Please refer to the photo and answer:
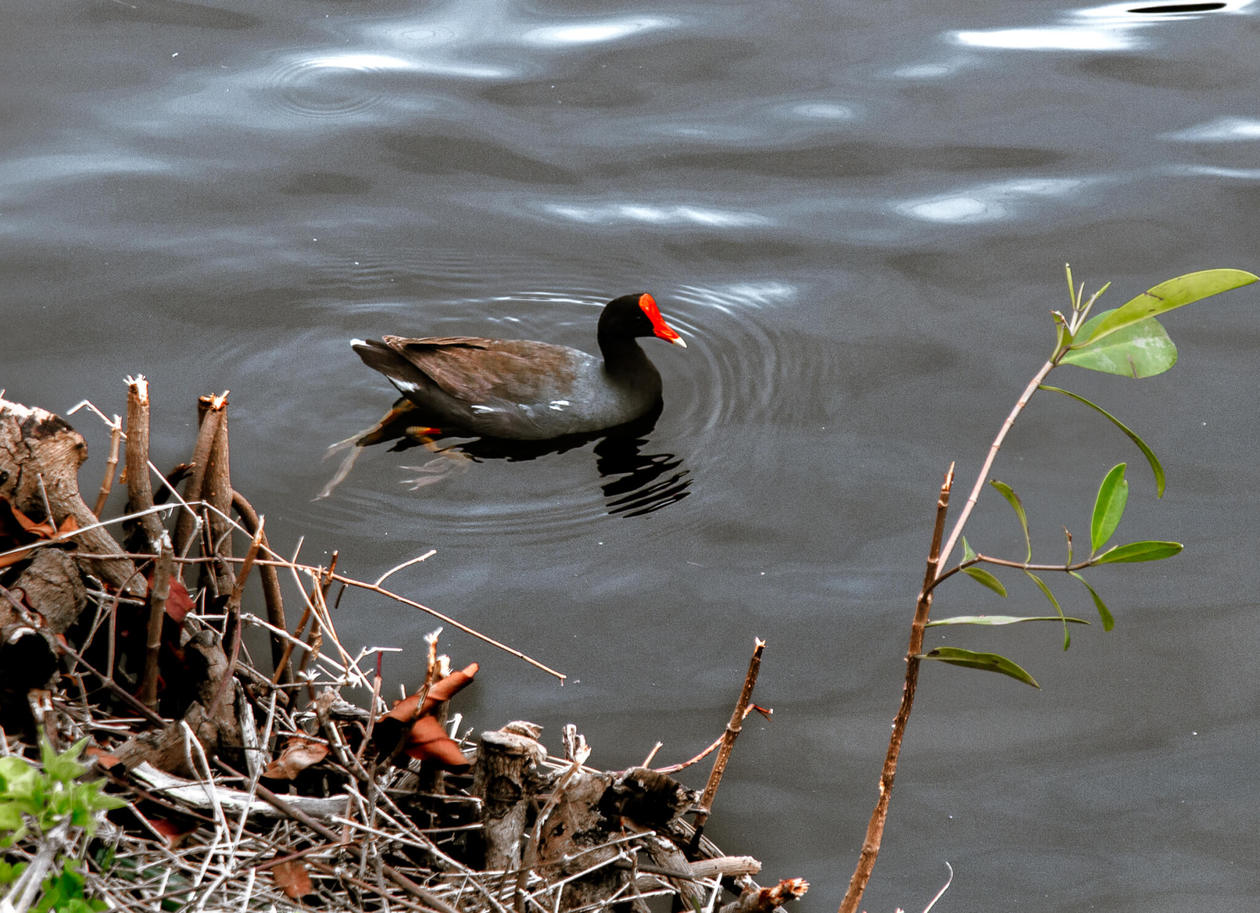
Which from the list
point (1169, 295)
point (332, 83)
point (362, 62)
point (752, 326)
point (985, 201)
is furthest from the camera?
point (362, 62)

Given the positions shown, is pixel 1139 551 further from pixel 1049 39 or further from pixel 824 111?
pixel 1049 39

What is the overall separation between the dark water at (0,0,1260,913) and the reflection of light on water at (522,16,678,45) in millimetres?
54

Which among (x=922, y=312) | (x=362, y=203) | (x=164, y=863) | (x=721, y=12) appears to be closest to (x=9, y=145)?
(x=362, y=203)

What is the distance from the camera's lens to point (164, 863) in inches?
104

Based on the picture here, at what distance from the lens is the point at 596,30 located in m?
9.74

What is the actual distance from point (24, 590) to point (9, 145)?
20.2 ft

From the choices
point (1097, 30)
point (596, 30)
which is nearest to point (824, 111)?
point (596, 30)

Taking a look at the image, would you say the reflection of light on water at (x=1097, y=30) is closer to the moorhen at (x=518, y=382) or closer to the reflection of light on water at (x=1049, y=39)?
the reflection of light on water at (x=1049, y=39)

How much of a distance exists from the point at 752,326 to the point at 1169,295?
196 inches

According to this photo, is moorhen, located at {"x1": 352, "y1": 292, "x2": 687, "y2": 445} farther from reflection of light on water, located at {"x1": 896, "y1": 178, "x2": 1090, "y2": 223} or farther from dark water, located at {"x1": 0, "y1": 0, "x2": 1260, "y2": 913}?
reflection of light on water, located at {"x1": 896, "y1": 178, "x2": 1090, "y2": 223}

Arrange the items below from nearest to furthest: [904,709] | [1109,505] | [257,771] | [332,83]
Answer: [1109,505] → [904,709] → [257,771] → [332,83]

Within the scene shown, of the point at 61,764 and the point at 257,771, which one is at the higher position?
the point at 61,764

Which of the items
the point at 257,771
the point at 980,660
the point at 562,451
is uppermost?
the point at 980,660

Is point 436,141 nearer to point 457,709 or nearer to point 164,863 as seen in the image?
point 457,709
